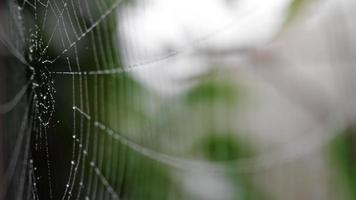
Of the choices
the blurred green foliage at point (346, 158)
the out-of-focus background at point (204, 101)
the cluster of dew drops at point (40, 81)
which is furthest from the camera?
the blurred green foliage at point (346, 158)

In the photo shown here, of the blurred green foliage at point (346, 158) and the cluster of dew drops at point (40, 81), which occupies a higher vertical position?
the cluster of dew drops at point (40, 81)

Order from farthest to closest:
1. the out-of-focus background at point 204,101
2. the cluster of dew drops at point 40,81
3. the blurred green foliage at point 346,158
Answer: the blurred green foliage at point 346,158 < the out-of-focus background at point 204,101 < the cluster of dew drops at point 40,81

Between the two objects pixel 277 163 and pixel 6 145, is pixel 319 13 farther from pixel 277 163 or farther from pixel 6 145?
pixel 6 145

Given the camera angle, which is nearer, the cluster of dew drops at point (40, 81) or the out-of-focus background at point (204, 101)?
the cluster of dew drops at point (40, 81)

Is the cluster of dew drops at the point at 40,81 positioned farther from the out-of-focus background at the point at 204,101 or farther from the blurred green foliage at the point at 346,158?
the blurred green foliage at the point at 346,158

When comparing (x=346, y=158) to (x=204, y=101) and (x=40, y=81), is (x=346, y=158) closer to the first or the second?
(x=204, y=101)

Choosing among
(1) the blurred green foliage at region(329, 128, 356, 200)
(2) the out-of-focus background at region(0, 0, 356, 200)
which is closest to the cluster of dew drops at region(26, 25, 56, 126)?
(2) the out-of-focus background at region(0, 0, 356, 200)

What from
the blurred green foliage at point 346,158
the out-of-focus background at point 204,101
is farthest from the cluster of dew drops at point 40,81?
the blurred green foliage at point 346,158

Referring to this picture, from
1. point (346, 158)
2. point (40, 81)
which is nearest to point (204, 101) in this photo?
point (346, 158)

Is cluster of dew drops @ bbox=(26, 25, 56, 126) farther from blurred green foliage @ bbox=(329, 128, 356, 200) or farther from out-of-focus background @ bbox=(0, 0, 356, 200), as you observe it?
blurred green foliage @ bbox=(329, 128, 356, 200)

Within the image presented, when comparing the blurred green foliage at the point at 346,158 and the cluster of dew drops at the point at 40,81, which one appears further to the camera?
the blurred green foliage at the point at 346,158
